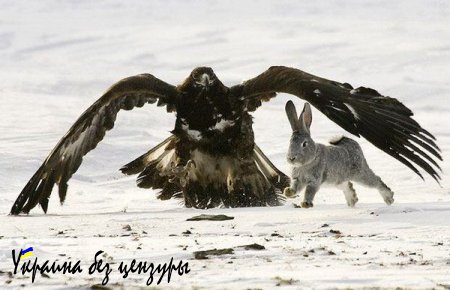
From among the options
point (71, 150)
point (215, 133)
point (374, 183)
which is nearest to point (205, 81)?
point (215, 133)

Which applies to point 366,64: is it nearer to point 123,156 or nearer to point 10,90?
point 10,90

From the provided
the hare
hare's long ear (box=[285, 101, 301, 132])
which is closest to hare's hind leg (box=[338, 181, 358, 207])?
the hare

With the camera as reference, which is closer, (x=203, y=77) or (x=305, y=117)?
(x=305, y=117)

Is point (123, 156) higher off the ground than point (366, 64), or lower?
lower

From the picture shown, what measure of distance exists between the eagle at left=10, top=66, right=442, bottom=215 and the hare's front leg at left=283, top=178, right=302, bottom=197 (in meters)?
0.68

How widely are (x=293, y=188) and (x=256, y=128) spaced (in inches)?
333

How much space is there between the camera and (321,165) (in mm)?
9766

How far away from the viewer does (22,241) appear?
7.18 m

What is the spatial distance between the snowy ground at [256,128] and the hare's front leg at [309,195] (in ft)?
0.53

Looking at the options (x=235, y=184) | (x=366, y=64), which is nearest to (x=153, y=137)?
(x=235, y=184)

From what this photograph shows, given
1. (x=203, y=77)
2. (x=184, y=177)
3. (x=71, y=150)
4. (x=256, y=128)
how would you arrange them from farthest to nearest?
(x=256, y=128) → (x=184, y=177) → (x=203, y=77) → (x=71, y=150)

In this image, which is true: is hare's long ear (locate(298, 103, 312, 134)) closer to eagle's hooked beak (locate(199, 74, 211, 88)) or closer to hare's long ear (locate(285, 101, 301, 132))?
hare's long ear (locate(285, 101, 301, 132))

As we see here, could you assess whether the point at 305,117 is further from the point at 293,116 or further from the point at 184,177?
the point at 184,177

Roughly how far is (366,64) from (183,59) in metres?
4.52
